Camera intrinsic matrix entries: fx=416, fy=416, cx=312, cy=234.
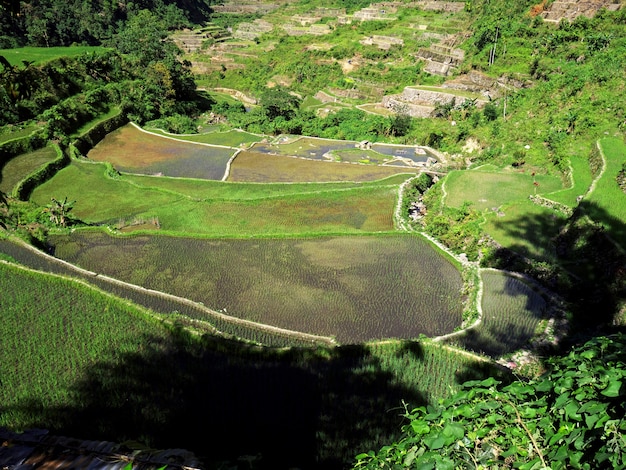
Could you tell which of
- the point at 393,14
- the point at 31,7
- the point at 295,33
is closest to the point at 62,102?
the point at 31,7

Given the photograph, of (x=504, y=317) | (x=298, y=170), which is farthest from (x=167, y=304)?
(x=298, y=170)

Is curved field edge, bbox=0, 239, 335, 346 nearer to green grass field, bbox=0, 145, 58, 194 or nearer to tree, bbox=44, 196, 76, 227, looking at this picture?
tree, bbox=44, 196, 76, 227

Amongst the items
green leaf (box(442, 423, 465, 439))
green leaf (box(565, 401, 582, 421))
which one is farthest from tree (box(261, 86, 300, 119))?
green leaf (box(565, 401, 582, 421))

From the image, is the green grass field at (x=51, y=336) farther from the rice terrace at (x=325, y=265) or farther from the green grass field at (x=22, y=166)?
the green grass field at (x=22, y=166)

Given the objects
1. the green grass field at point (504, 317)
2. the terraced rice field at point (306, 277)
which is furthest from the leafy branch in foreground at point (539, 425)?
the terraced rice field at point (306, 277)

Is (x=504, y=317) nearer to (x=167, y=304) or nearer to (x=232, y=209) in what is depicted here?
(x=167, y=304)

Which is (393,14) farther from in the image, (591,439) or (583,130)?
(591,439)

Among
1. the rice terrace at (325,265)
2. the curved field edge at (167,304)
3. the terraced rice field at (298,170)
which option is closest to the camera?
the rice terrace at (325,265)
